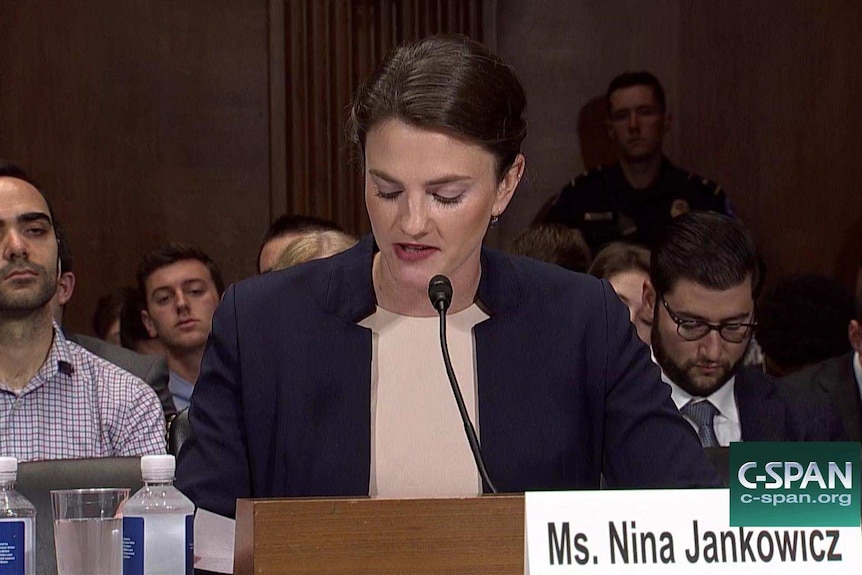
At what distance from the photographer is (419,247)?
75.1 inches

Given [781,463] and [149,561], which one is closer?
[781,463]

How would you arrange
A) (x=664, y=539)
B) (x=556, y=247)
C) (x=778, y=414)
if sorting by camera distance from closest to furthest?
(x=664, y=539) < (x=778, y=414) < (x=556, y=247)

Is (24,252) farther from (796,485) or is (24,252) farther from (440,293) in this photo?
(796,485)

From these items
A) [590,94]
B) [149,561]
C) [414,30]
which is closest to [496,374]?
[149,561]

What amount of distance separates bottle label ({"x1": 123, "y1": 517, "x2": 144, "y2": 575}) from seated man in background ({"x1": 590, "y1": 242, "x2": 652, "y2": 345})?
7.62 feet

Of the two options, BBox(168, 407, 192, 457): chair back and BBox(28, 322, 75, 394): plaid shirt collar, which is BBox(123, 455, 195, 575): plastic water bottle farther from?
BBox(28, 322, 75, 394): plaid shirt collar

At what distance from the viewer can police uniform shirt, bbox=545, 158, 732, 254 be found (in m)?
5.00

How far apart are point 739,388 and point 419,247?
164cm

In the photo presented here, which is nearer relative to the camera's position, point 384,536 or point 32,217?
point 384,536

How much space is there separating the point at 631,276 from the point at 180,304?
62.3 inches

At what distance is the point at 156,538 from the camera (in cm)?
161

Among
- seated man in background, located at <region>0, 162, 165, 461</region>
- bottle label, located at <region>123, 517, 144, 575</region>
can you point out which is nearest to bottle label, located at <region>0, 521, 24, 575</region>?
bottle label, located at <region>123, 517, 144, 575</region>

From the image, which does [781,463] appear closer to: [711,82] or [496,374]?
[496,374]

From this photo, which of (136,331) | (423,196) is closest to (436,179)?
(423,196)
